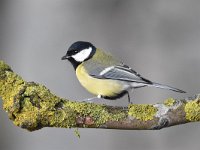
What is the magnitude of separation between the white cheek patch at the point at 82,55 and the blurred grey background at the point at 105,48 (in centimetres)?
75

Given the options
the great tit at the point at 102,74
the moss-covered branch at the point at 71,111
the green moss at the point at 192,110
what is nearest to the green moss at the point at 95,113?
the moss-covered branch at the point at 71,111

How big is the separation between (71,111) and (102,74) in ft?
2.15

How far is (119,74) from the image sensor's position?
99.9 inches

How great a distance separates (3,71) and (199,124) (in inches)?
80.3

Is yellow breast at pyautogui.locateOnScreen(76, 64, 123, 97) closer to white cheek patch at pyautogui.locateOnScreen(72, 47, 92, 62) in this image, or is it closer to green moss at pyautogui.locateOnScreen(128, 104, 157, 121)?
white cheek patch at pyautogui.locateOnScreen(72, 47, 92, 62)

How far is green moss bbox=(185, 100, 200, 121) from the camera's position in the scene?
193 cm

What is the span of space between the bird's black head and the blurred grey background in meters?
0.74

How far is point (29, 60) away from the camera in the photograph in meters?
3.53

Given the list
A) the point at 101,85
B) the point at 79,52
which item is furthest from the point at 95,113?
the point at 79,52

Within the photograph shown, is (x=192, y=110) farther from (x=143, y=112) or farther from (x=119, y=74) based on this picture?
(x=119, y=74)

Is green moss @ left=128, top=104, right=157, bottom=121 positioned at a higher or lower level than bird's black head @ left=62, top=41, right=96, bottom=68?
lower

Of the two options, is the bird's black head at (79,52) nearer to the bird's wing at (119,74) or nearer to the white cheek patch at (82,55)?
the white cheek patch at (82,55)

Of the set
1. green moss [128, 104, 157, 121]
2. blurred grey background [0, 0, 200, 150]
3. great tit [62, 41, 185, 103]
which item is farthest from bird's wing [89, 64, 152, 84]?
blurred grey background [0, 0, 200, 150]

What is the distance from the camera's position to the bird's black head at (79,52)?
8.42ft
